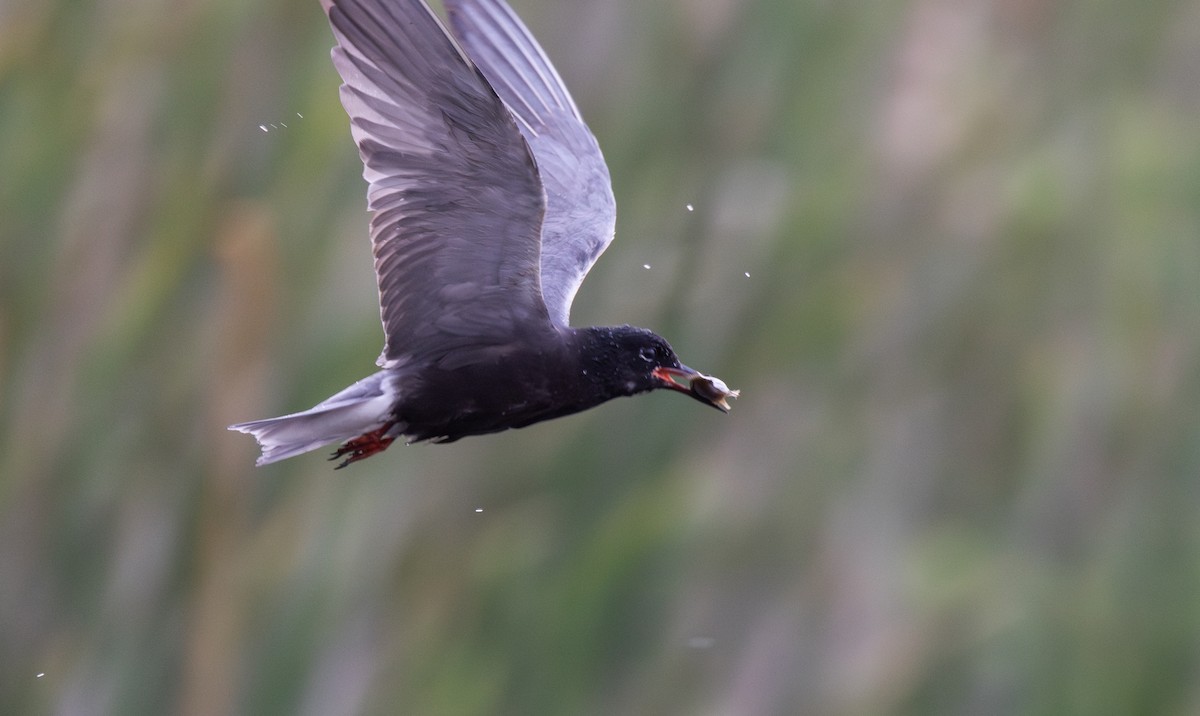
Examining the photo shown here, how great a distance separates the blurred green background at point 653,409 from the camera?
3254 millimetres

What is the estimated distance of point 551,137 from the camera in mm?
3668

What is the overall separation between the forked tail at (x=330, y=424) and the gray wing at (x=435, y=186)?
12cm

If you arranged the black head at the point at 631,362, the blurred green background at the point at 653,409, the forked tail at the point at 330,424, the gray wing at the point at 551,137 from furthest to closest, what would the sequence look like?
1. the gray wing at the point at 551,137
2. the blurred green background at the point at 653,409
3. the black head at the point at 631,362
4. the forked tail at the point at 330,424

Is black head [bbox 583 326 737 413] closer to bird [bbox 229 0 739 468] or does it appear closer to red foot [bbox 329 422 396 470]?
bird [bbox 229 0 739 468]

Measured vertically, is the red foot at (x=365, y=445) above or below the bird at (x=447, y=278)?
below

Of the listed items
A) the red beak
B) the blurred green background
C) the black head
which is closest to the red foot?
the blurred green background

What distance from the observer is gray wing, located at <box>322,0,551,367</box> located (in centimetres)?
270

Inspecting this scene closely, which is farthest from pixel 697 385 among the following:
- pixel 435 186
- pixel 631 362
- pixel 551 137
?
pixel 551 137

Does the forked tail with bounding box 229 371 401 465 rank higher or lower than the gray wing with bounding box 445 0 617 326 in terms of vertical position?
lower

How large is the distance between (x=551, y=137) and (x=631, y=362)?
0.88 metres

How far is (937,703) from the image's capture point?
143 inches

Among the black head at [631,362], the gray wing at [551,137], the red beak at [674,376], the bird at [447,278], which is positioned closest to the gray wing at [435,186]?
the bird at [447,278]

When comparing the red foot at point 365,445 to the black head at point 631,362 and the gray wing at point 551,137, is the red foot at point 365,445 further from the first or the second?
the gray wing at point 551,137

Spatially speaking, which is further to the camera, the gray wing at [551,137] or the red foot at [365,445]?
the gray wing at [551,137]
